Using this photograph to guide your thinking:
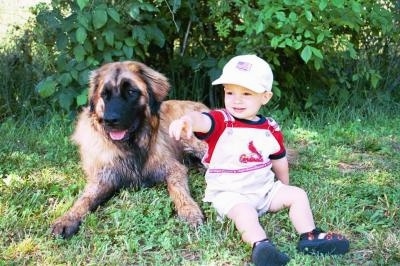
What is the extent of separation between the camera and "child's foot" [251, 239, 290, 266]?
296 centimetres

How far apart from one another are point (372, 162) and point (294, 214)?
5.47 feet

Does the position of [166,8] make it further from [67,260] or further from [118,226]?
[67,260]

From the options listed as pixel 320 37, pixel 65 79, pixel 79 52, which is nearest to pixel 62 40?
pixel 79 52

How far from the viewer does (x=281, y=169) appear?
376 centimetres

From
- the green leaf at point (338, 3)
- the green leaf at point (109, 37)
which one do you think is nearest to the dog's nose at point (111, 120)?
the green leaf at point (109, 37)

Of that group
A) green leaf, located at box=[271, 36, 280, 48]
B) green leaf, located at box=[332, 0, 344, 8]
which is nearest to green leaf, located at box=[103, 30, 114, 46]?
green leaf, located at box=[271, 36, 280, 48]

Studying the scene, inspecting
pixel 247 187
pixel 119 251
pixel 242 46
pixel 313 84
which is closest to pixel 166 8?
pixel 242 46

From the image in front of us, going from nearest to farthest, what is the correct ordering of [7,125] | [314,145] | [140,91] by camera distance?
[140,91], [314,145], [7,125]

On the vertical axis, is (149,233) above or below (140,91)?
below

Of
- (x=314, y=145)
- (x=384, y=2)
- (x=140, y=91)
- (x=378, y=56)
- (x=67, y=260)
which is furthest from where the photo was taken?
(x=378, y=56)

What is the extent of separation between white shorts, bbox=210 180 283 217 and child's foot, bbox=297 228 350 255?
0.44 m

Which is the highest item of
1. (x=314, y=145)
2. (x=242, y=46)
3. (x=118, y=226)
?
(x=242, y=46)

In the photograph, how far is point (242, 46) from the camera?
18.6 ft

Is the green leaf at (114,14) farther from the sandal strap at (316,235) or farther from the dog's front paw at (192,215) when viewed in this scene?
the sandal strap at (316,235)
